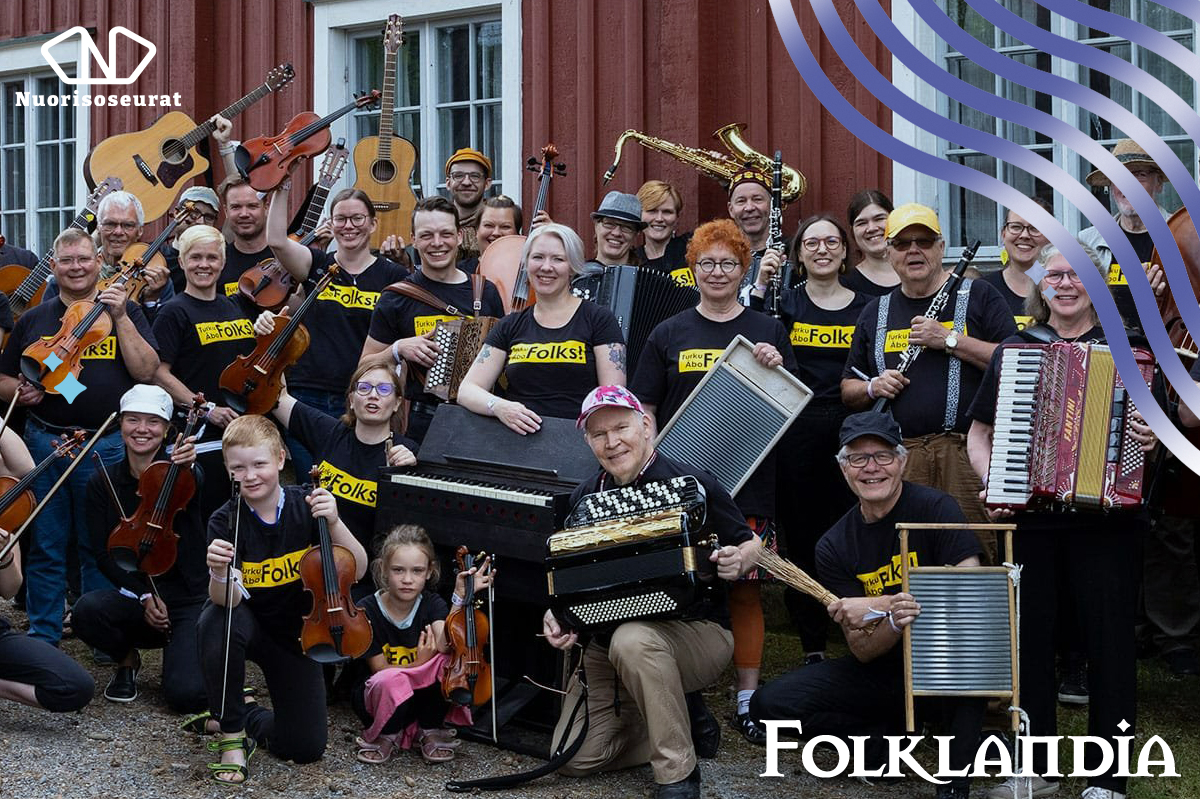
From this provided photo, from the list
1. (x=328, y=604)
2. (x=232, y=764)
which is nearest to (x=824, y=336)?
(x=328, y=604)

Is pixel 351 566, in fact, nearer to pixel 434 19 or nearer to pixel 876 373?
pixel 876 373

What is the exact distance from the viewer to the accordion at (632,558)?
16.9 feet

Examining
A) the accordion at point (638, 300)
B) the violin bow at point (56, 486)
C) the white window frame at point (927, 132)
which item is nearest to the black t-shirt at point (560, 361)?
the accordion at point (638, 300)

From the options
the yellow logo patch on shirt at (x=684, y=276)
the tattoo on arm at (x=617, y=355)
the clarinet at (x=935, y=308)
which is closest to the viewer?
the clarinet at (x=935, y=308)

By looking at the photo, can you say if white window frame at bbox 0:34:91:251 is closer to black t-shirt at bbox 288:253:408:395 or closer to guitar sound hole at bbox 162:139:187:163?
guitar sound hole at bbox 162:139:187:163

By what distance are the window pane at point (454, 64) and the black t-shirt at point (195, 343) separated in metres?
3.57

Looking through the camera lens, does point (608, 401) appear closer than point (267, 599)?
Yes

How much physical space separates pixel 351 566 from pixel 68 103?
764 cm

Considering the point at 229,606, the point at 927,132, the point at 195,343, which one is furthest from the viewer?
the point at 927,132

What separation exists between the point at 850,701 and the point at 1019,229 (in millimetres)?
2253

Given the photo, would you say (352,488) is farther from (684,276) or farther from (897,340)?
(897,340)

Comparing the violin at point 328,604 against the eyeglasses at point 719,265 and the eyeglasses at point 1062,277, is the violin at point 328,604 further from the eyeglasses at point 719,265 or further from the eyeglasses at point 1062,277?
the eyeglasses at point 1062,277

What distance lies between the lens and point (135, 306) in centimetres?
701

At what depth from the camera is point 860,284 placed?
699cm
